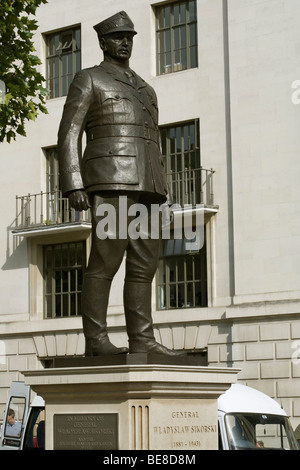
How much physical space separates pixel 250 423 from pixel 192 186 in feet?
49.4

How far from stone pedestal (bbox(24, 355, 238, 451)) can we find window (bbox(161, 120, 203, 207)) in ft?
67.2

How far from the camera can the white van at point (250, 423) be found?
54.3 feet

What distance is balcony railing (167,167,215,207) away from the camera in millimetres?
30984

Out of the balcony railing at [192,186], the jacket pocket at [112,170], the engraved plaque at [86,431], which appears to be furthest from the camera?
the balcony railing at [192,186]

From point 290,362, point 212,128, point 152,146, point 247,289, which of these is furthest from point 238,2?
point 152,146

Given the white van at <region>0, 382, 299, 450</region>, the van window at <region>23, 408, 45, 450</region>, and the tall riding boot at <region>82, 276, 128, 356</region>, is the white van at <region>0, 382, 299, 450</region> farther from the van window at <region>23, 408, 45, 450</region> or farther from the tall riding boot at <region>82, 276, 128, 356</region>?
the tall riding boot at <region>82, 276, 128, 356</region>

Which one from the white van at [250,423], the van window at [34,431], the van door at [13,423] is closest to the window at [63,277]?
the van door at [13,423]

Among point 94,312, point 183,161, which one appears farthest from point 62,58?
point 94,312

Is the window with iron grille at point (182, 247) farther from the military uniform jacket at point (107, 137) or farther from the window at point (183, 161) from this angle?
the military uniform jacket at point (107, 137)

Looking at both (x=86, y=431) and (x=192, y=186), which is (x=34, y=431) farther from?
(x=192, y=186)

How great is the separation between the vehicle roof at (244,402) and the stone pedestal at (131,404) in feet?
19.8

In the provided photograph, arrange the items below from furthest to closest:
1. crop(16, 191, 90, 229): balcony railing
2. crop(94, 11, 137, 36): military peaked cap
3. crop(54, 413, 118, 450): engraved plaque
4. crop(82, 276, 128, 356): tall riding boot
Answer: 1. crop(16, 191, 90, 229): balcony railing
2. crop(94, 11, 137, 36): military peaked cap
3. crop(82, 276, 128, 356): tall riding boot
4. crop(54, 413, 118, 450): engraved plaque

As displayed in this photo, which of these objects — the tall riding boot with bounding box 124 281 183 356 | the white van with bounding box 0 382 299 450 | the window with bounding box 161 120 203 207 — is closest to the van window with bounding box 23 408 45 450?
the white van with bounding box 0 382 299 450
